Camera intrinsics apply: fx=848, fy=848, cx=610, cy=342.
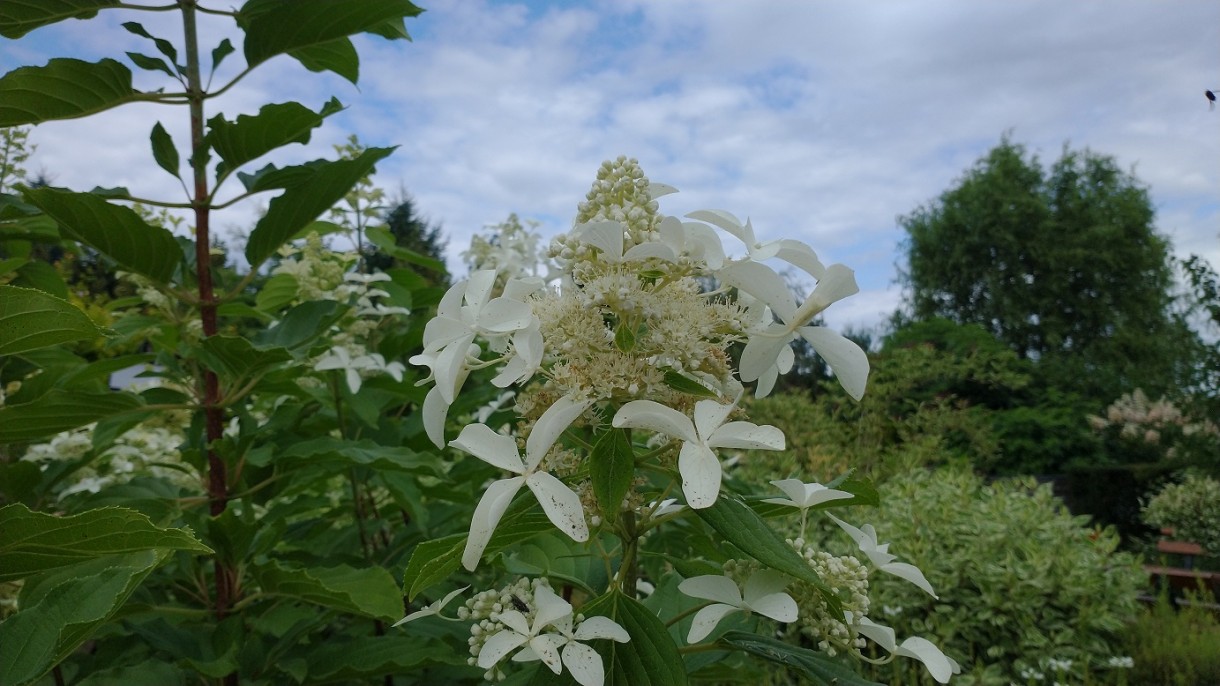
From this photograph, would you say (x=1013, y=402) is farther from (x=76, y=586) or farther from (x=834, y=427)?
(x=76, y=586)

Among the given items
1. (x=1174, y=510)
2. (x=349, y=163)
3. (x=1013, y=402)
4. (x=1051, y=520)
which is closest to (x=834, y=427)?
(x=1051, y=520)

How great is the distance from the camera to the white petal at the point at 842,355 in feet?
3.67

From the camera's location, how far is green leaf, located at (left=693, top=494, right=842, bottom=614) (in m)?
1.04

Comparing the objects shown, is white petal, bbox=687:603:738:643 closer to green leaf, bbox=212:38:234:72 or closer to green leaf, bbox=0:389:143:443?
green leaf, bbox=0:389:143:443

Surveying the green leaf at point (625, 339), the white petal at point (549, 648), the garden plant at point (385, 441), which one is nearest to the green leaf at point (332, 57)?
the garden plant at point (385, 441)

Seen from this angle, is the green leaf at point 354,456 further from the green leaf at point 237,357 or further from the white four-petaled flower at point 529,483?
the white four-petaled flower at point 529,483

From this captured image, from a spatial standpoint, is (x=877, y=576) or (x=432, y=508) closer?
(x=432, y=508)

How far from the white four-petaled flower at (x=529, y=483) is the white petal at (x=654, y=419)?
75 mm

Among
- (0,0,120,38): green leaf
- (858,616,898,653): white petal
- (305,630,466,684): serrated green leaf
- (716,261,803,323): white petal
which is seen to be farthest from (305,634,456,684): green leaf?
(0,0,120,38): green leaf

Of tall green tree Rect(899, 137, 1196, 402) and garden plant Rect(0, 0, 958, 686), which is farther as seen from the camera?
tall green tree Rect(899, 137, 1196, 402)

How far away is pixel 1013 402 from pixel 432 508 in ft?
55.2

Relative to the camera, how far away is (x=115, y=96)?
1944mm

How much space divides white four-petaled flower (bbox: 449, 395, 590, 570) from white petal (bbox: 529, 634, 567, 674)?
5.8 inches

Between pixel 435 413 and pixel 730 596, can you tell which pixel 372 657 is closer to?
pixel 435 413
